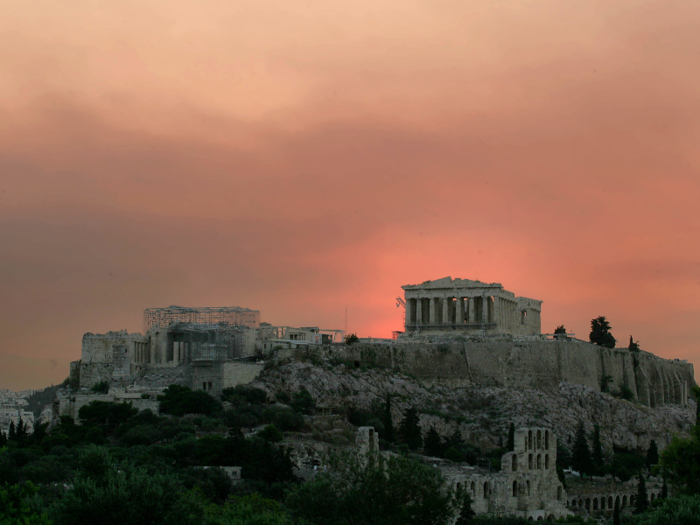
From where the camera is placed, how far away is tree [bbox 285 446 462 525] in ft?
123

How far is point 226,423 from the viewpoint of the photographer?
6425 cm

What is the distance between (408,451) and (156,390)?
16659 mm

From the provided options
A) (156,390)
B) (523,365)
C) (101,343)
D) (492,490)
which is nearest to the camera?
(492,490)

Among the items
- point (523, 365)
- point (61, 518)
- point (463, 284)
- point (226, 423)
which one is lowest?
point (61, 518)

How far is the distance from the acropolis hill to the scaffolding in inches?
2.9

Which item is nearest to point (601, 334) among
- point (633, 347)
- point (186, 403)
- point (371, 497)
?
point (633, 347)

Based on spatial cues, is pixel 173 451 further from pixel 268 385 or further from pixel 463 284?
pixel 463 284

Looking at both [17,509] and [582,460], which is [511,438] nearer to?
[582,460]

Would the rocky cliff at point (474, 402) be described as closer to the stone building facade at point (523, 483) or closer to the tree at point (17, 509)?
the stone building facade at point (523, 483)

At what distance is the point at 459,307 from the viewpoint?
87.5m

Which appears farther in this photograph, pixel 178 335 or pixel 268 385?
pixel 178 335

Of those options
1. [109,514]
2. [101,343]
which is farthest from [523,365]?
[109,514]

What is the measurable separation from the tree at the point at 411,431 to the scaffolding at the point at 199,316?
53.6 feet

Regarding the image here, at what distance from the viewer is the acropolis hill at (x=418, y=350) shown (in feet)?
243
